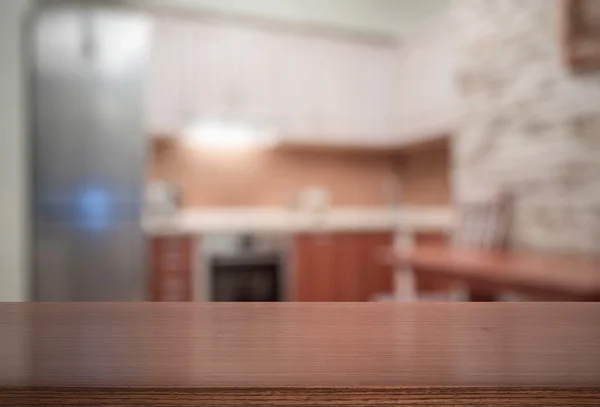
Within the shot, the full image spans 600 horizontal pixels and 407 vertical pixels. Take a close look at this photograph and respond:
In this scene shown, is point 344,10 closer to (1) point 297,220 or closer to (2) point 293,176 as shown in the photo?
(2) point 293,176

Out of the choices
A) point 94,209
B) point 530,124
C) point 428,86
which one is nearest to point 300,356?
point 530,124

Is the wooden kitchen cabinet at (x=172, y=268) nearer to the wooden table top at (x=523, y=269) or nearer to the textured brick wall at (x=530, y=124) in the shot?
the wooden table top at (x=523, y=269)

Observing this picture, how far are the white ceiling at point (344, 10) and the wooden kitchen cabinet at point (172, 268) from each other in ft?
6.03

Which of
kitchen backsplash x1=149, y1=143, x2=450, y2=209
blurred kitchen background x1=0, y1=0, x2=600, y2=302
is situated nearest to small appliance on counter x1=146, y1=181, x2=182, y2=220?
blurred kitchen background x1=0, y1=0, x2=600, y2=302

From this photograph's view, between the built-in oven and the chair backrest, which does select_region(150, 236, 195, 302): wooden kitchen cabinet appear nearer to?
the built-in oven

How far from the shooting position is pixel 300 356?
0.34 metres

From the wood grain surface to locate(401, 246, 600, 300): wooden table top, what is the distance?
1.23 m

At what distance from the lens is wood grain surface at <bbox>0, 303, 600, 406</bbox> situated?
280 millimetres

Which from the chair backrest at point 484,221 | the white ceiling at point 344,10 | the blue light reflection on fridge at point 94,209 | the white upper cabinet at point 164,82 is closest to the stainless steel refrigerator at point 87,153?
the blue light reflection on fridge at point 94,209

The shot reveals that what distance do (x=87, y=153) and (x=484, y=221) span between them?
90.1 inches

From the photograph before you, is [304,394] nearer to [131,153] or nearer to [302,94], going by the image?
[131,153]

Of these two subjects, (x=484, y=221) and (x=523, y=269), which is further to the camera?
(x=484, y=221)

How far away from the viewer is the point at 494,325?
17.0 inches

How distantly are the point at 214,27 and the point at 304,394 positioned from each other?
4284mm
